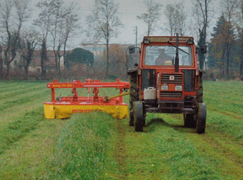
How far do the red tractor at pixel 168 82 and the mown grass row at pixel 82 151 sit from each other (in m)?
1.40

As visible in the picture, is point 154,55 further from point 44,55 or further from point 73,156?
point 44,55

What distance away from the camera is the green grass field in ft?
19.0

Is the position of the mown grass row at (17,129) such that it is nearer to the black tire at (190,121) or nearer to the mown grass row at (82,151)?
the mown grass row at (82,151)

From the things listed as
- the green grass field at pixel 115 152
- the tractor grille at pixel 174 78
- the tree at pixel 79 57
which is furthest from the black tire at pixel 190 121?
the tree at pixel 79 57

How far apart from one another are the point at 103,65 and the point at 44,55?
37.9 feet

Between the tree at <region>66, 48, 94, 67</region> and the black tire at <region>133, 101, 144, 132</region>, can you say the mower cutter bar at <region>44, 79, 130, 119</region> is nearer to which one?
the black tire at <region>133, 101, 144, 132</region>

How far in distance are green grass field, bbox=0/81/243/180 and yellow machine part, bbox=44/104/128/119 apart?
3.54 ft

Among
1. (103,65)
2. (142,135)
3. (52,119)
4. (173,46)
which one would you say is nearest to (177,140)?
(142,135)

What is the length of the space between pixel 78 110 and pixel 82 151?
5.55 m

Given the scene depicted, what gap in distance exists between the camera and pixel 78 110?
39.3ft

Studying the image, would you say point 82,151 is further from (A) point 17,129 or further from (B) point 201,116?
(B) point 201,116

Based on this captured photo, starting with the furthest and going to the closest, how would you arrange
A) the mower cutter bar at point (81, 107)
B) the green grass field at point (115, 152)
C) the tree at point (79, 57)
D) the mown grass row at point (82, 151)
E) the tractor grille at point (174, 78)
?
the tree at point (79, 57) → the mower cutter bar at point (81, 107) → the tractor grille at point (174, 78) → the green grass field at point (115, 152) → the mown grass row at point (82, 151)

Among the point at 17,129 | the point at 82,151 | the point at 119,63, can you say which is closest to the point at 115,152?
the point at 82,151

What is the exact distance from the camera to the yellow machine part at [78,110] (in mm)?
12055
